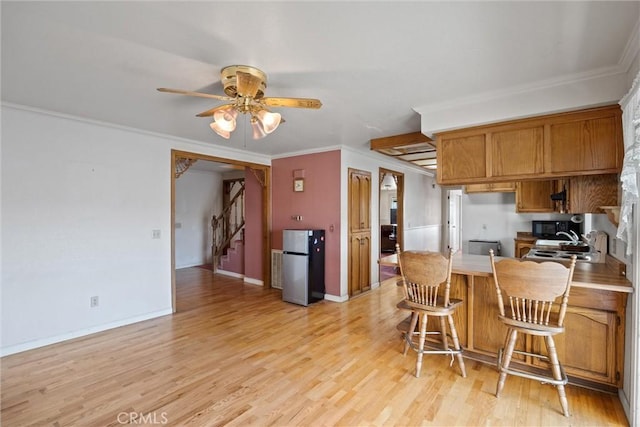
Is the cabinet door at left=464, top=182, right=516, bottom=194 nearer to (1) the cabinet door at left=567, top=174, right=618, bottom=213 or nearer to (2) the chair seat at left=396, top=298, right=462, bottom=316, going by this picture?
(1) the cabinet door at left=567, top=174, right=618, bottom=213

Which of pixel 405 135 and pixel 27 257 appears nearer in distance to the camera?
pixel 27 257

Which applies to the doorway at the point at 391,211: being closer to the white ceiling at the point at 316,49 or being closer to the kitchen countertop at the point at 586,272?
the kitchen countertop at the point at 586,272

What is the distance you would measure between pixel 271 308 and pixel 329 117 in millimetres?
2770

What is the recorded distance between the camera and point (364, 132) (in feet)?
13.2

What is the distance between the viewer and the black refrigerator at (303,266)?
4.58 meters

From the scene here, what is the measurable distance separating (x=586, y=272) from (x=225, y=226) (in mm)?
6733

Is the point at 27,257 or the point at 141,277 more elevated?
the point at 27,257

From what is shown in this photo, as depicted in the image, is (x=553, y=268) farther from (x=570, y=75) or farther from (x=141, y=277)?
(x=141, y=277)

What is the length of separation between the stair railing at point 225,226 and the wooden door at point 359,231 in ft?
10.0

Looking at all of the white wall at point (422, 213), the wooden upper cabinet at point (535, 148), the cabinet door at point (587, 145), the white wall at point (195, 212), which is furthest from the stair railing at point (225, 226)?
the cabinet door at point (587, 145)

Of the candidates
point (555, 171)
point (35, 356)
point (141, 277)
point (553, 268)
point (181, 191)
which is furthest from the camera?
point (181, 191)

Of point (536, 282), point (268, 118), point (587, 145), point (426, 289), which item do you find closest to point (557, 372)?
point (536, 282)

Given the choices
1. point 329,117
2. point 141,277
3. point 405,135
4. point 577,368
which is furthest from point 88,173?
point 577,368

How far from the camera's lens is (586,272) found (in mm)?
2508
